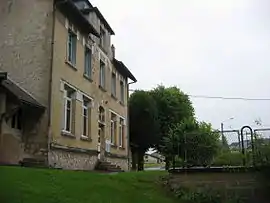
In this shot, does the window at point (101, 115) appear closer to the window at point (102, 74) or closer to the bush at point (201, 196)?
the window at point (102, 74)

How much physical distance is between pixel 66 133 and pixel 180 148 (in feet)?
22.0

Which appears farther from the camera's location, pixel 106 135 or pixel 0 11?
pixel 106 135

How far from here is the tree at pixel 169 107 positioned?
42.8m

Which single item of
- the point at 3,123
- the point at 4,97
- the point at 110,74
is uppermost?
the point at 110,74

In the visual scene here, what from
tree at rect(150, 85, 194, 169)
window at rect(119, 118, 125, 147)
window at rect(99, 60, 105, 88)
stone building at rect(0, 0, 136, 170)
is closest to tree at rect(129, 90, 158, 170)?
tree at rect(150, 85, 194, 169)

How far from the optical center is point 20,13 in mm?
19312

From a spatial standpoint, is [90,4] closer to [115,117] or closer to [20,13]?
[20,13]

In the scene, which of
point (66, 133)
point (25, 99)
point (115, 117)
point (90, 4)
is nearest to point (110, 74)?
point (115, 117)

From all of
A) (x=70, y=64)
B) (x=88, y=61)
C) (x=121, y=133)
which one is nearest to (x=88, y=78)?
(x=88, y=61)

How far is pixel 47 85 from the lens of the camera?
18.2m

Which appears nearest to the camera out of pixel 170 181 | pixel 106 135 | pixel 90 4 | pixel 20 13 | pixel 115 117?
pixel 170 181

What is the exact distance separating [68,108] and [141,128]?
18396 millimetres

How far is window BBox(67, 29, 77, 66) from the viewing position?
833 inches

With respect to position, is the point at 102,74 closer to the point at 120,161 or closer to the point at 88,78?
the point at 88,78
